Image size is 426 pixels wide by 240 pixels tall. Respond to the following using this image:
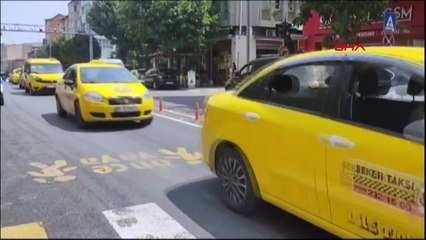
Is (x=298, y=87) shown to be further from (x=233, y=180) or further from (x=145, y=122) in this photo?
(x=145, y=122)

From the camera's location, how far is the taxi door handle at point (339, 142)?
10.9 feet

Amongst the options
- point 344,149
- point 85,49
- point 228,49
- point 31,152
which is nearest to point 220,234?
point 344,149

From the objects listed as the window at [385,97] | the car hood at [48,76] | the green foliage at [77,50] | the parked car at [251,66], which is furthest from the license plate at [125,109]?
the green foliage at [77,50]

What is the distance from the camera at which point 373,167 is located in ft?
10.4

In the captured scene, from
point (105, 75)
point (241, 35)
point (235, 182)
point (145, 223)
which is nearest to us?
point (145, 223)

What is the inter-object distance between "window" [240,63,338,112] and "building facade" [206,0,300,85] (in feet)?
96.5

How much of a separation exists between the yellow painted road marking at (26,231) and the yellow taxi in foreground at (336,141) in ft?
5.39

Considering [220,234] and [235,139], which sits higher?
[235,139]

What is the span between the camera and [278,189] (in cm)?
401

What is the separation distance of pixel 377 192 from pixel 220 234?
1.40 metres

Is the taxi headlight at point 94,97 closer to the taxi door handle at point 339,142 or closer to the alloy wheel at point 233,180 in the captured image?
the alloy wheel at point 233,180

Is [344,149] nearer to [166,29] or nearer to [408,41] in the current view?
[408,41]

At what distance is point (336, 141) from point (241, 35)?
32.5 metres

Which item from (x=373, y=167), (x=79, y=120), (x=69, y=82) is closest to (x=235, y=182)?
(x=373, y=167)
